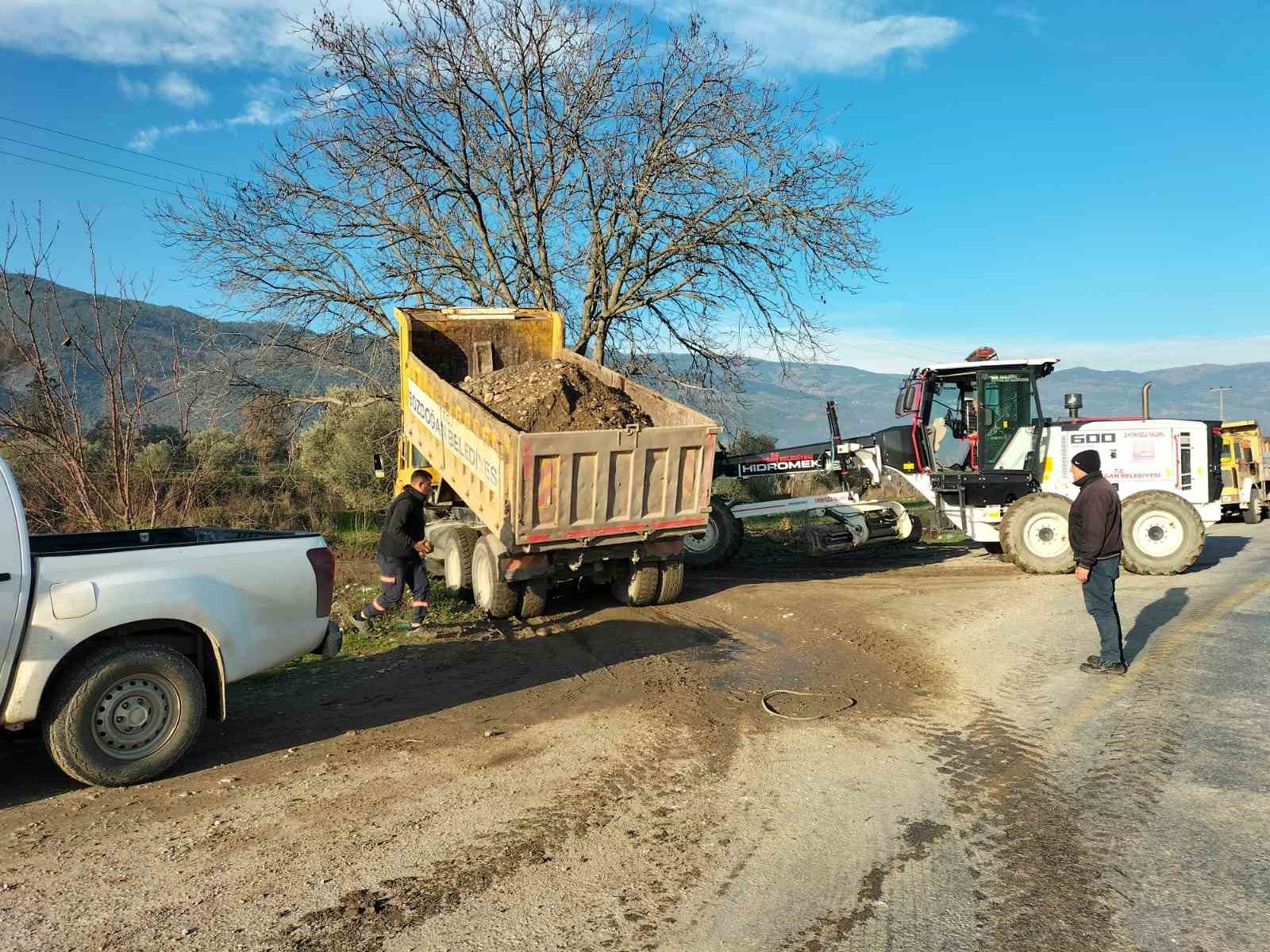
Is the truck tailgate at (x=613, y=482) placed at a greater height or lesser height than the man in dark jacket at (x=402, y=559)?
greater

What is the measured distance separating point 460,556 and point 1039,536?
7.68 metres

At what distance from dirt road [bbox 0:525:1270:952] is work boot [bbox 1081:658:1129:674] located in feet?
0.45

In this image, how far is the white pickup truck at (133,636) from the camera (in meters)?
4.49

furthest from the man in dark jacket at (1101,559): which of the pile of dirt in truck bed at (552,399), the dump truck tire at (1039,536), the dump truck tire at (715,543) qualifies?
the dump truck tire at (715,543)

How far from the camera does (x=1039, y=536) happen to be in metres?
11.8

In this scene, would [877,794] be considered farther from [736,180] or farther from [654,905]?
[736,180]

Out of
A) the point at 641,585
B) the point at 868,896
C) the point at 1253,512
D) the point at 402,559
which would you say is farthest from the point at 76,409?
the point at 1253,512

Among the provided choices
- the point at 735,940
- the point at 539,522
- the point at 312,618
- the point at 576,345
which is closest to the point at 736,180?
the point at 576,345

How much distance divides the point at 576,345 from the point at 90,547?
31.5 feet

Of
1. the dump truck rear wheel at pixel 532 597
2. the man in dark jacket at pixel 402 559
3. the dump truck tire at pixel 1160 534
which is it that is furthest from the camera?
the dump truck tire at pixel 1160 534

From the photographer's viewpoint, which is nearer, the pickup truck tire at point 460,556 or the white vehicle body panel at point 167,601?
the white vehicle body panel at point 167,601

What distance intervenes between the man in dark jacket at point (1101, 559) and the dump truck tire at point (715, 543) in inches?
262

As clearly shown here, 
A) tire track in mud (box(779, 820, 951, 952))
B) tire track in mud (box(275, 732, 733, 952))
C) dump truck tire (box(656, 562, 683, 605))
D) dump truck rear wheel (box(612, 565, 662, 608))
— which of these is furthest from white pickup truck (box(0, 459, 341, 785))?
dump truck tire (box(656, 562, 683, 605))

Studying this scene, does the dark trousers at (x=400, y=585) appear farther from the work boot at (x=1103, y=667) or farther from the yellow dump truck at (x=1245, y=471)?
the yellow dump truck at (x=1245, y=471)
